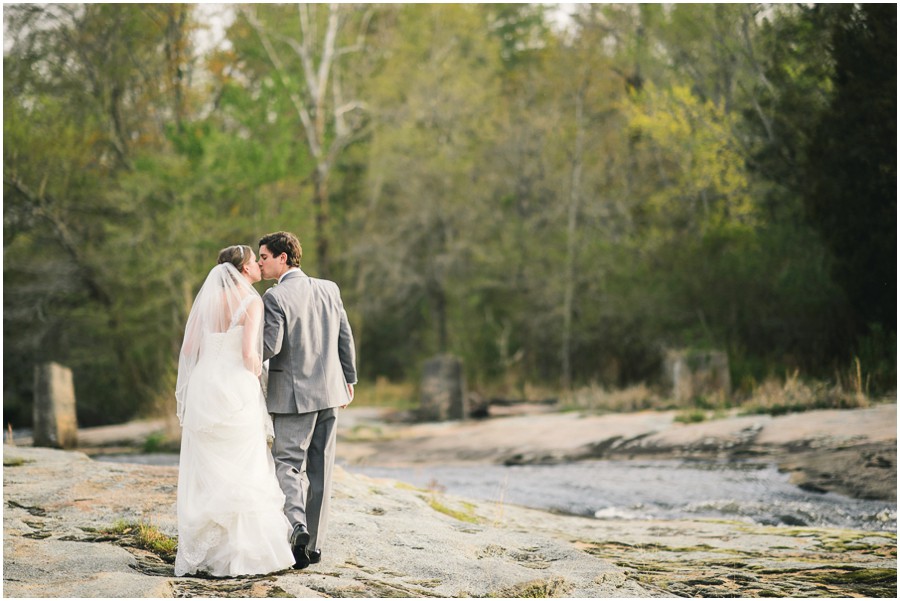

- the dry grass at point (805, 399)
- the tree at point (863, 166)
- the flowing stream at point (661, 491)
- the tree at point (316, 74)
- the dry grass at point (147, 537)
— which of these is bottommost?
the flowing stream at point (661, 491)

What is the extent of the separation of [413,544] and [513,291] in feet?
67.2

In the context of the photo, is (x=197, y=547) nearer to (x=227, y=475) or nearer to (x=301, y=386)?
(x=227, y=475)

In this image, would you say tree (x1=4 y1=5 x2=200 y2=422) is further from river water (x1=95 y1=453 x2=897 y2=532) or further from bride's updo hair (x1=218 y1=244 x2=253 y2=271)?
bride's updo hair (x1=218 y1=244 x2=253 y2=271)

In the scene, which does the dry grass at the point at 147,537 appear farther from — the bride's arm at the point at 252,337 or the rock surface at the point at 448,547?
the bride's arm at the point at 252,337

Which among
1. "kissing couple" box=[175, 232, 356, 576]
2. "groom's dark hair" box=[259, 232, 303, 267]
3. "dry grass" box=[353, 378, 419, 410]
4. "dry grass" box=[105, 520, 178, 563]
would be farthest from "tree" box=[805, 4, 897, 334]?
"dry grass" box=[105, 520, 178, 563]

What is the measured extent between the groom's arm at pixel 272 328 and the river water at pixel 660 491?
4.92 meters

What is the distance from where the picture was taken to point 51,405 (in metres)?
16.1

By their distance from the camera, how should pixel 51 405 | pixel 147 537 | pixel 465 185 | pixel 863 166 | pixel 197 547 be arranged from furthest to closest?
pixel 465 185 → pixel 863 166 → pixel 51 405 → pixel 147 537 → pixel 197 547

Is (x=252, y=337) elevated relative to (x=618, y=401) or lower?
elevated

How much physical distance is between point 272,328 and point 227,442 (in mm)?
741

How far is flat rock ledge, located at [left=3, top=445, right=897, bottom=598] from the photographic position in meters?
5.64

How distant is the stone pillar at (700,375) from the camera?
56.5ft

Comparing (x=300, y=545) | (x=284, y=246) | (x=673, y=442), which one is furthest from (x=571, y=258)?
(x=300, y=545)

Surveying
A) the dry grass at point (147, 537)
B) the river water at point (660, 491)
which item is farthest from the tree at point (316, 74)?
the dry grass at point (147, 537)
